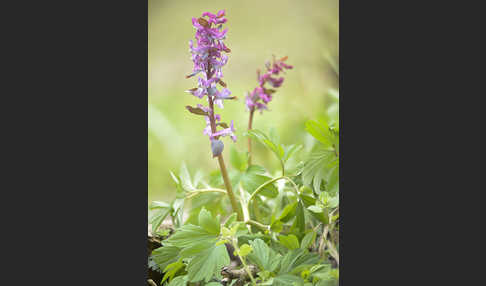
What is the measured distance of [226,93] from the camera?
3.21 ft

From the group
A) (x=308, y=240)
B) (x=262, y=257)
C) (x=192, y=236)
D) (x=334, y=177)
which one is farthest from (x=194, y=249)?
(x=334, y=177)

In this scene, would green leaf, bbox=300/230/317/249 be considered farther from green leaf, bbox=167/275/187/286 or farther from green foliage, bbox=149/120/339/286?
green leaf, bbox=167/275/187/286

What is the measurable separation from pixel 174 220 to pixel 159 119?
0.25 meters

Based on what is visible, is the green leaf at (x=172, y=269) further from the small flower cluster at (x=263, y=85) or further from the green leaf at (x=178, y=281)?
the small flower cluster at (x=263, y=85)

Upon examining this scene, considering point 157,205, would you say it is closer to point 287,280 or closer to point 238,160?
point 238,160

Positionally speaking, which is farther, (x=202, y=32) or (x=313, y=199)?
(x=313, y=199)

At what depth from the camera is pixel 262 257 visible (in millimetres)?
929

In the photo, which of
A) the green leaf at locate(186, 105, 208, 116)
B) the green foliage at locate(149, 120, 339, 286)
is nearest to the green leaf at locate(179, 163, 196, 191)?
the green foliage at locate(149, 120, 339, 286)

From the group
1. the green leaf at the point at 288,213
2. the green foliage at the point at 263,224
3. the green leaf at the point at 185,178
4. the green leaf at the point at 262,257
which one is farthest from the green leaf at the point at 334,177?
the green leaf at the point at 185,178

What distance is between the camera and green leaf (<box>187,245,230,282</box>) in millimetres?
893

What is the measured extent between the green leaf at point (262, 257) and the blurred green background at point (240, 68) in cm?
29

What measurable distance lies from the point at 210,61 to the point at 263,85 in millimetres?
242

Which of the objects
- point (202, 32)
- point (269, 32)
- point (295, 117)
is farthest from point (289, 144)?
point (202, 32)

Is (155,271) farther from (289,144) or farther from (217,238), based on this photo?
(289,144)
